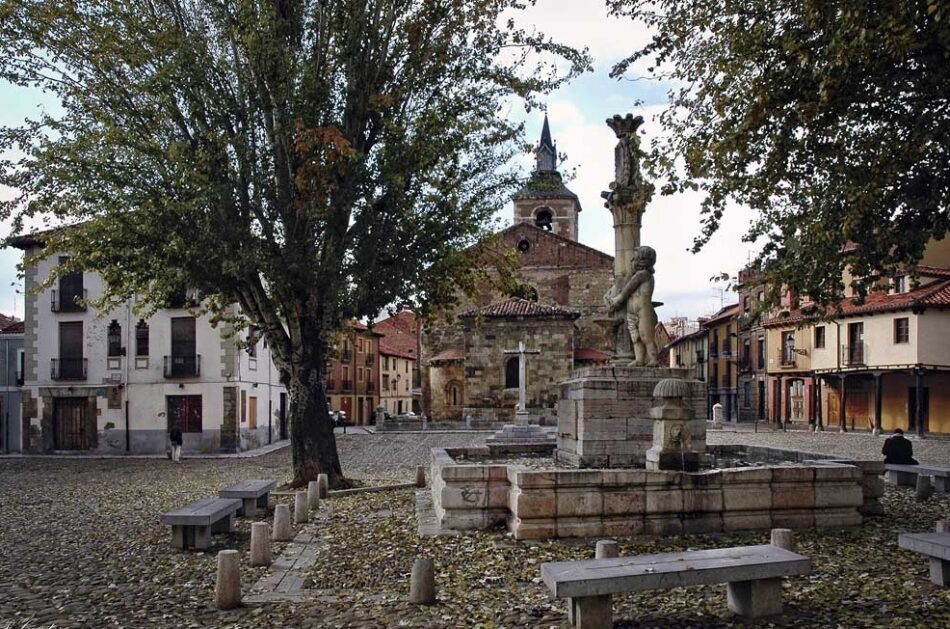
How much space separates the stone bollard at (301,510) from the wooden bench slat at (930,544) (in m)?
7.97

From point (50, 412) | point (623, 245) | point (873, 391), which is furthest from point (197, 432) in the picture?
point (873, 391)

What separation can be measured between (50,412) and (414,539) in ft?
86.6

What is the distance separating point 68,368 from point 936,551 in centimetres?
3112

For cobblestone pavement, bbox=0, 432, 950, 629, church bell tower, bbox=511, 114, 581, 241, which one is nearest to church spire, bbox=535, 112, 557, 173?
church bell tower, bbox=511, 114, 581, 241

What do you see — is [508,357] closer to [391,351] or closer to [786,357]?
[786,357]

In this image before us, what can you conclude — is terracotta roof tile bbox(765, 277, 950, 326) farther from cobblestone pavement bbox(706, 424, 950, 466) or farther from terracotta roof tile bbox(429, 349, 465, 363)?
terracotta roof tile bbox(429, 349, 465, 363)

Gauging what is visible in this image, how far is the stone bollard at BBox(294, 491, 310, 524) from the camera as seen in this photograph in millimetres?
11956

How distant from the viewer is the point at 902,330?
3594 centimetres

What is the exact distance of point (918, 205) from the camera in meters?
10.2

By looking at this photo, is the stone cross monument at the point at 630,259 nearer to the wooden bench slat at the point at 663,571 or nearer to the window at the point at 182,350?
the wooden bench slat at the point at 663,571

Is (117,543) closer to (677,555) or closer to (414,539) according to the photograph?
(414,539)

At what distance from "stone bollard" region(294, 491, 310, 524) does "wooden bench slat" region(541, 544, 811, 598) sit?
6.58m

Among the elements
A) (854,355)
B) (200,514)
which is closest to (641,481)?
(200,514)

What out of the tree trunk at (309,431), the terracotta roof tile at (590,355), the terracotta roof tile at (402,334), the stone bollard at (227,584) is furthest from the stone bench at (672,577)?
the terracotta roof tile at (402,334)
